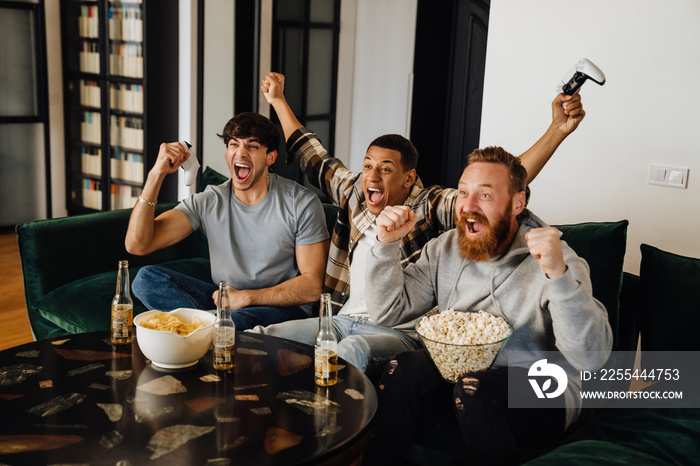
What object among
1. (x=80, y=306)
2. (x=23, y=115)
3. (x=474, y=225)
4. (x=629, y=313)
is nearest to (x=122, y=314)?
(x=80, y=306)

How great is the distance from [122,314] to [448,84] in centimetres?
375

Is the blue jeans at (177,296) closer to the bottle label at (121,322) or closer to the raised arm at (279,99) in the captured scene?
the bottle label at (121,322)

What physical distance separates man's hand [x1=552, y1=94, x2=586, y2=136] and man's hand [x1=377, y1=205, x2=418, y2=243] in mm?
658

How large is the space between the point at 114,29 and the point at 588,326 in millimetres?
4572

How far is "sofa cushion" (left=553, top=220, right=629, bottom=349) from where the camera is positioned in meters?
2.15

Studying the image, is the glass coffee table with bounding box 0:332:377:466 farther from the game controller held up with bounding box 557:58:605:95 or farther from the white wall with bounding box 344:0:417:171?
the white wall with bounding box 344:0:417:171

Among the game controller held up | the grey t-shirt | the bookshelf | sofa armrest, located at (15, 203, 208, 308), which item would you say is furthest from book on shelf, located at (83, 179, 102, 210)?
the game controller held up

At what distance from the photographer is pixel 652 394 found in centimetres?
204

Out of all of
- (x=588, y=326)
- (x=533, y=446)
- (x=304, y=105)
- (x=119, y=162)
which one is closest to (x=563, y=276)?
(x=588, y=326)

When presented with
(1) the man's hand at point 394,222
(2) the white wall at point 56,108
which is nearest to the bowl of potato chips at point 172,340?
(1) the man's hand at point 394,222

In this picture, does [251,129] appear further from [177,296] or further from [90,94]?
[90,94]

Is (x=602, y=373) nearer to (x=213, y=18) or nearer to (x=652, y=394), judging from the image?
(x=652, y=394)

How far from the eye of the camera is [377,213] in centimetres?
235

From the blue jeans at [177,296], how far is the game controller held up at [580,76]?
3.80 feet
